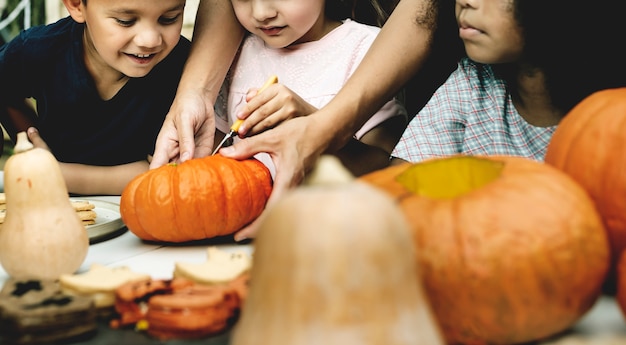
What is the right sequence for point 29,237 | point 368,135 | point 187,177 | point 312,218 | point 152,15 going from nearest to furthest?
point 312,218 < point 29,237 < point 187,177 < point 152,15 < point 368,135

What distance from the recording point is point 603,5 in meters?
1.22

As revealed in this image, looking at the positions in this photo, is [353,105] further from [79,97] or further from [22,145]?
[79,97]

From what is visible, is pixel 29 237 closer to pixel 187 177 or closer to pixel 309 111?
pixel 187 177

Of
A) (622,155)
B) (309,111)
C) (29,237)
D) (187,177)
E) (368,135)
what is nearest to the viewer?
(622,155)

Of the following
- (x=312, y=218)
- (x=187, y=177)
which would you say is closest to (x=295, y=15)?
(x=187, y=177)

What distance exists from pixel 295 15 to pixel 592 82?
0.76 metres

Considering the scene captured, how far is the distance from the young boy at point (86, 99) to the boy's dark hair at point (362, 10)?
1.67 ft

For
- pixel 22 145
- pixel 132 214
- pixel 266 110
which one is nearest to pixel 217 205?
pixel 132 214

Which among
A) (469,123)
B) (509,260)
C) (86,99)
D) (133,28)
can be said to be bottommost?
→ (469,123)

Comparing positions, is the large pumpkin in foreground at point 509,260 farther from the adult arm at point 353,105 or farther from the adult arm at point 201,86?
the adult arm at point 201,86

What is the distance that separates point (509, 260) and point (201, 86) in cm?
116

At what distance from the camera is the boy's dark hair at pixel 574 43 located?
1.22m

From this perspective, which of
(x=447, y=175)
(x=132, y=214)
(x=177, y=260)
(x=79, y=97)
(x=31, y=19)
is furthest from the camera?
(x=31, y=19)

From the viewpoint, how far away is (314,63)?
1858 mm
